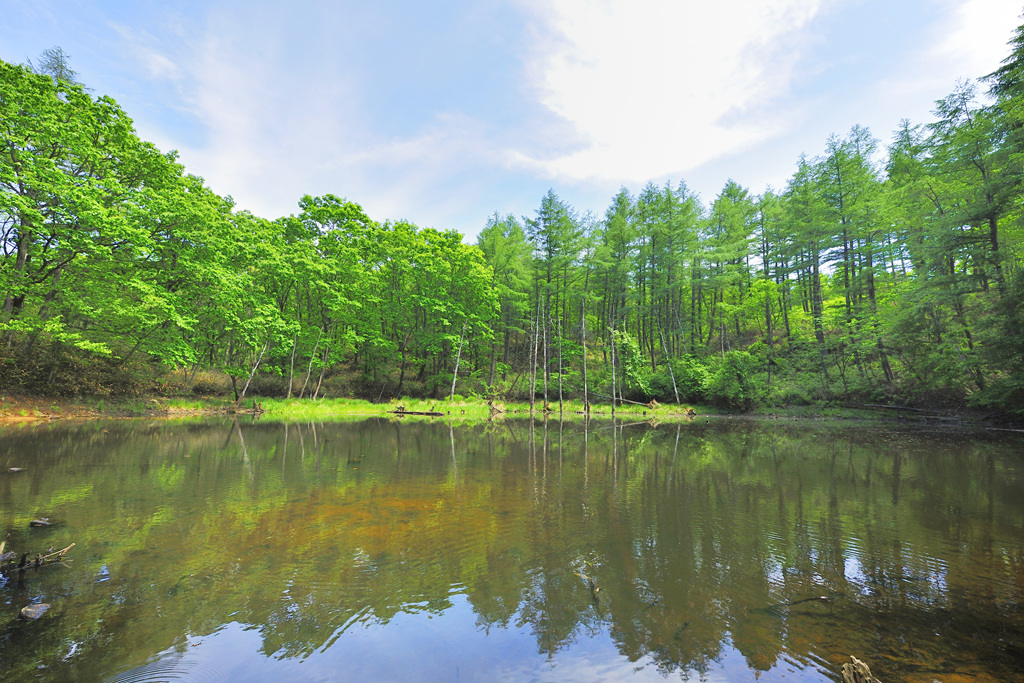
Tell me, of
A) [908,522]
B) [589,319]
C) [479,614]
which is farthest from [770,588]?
[589,319]

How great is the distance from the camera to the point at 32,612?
2.84 meters

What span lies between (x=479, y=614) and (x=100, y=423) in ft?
60.5

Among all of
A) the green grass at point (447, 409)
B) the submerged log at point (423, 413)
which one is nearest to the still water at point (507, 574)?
the green grass at point (447, 409)

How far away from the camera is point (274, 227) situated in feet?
78.0

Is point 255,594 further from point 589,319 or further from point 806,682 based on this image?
point 589,319

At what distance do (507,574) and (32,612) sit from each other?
347cm

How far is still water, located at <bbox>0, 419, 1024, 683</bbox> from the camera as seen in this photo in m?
2.57

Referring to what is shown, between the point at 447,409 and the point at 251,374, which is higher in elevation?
the point at 251,374

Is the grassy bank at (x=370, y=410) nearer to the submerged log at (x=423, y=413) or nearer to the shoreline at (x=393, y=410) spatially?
the shoreline at (x=393, y=410)

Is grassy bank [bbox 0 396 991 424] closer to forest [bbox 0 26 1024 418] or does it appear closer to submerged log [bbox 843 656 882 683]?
forest [bbox 0 26 1024 418]

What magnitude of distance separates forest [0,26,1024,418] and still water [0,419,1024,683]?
432 inches

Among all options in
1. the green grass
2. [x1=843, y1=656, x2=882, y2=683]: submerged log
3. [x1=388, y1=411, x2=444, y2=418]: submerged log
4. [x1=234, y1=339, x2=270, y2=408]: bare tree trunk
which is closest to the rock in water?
[x1=843, y1=656, x2=882, y2=683]: submerged log

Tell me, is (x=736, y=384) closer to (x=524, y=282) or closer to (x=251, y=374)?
(x=524, y=282)

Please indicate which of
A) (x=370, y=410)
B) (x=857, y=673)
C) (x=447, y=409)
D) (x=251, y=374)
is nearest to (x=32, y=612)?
(x=857, y=673)
